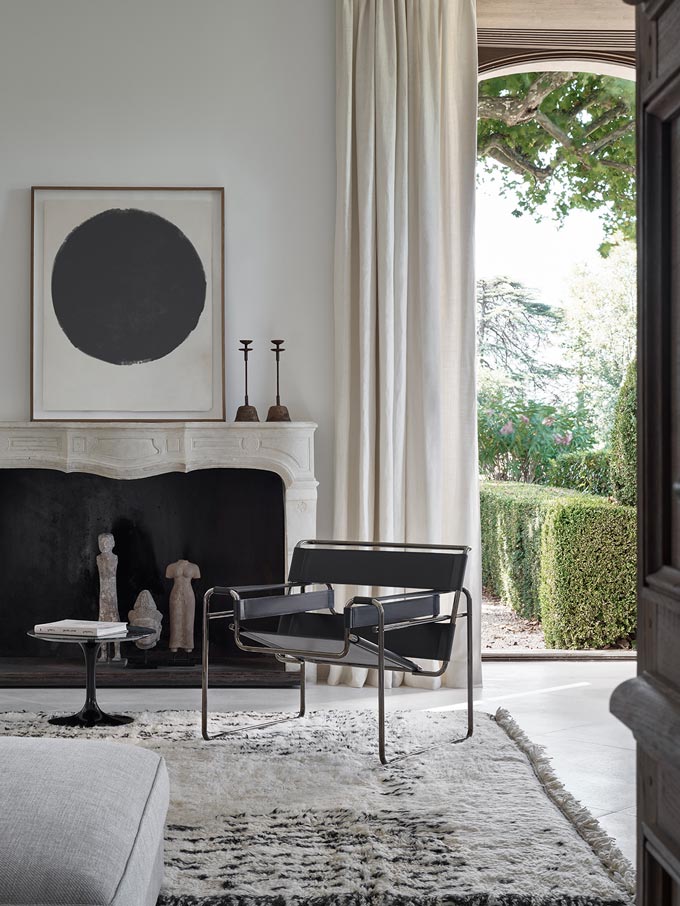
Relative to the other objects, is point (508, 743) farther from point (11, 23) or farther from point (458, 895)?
point (11, 23)

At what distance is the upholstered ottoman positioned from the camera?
1495 mm

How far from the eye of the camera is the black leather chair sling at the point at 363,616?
10.9ft

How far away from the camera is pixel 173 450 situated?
4.57 meters

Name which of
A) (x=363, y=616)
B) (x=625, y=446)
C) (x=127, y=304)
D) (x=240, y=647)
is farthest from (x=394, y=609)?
(x=625, y=446)

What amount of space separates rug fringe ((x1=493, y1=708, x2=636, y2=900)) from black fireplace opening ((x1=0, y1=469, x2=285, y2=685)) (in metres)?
1.75

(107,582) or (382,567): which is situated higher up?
(382,567)

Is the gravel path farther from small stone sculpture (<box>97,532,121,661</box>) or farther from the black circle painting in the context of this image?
the black circle painting

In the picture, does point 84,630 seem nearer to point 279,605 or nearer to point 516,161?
point 279,605

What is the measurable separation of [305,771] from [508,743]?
78 centimetres

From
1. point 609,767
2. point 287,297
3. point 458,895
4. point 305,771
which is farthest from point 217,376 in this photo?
point 458,895

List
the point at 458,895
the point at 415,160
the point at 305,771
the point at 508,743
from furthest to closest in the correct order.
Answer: the point at 415,160, the point at 508,743, the point at 305,771, the point at 458,895

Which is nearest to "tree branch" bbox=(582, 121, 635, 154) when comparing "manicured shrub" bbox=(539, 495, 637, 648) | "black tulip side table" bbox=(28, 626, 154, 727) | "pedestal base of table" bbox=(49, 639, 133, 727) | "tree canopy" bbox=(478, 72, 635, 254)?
"tree canopy" bbox=(478, 72, 635, 254)

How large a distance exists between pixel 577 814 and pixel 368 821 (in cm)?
57

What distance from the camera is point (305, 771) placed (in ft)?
10.1
